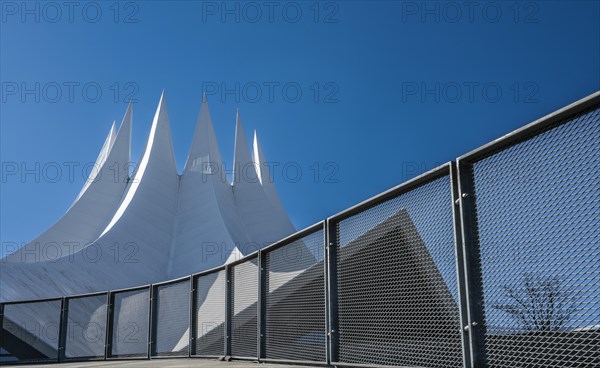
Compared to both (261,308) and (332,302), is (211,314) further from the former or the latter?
(332,302)

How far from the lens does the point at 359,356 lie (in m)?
3.84

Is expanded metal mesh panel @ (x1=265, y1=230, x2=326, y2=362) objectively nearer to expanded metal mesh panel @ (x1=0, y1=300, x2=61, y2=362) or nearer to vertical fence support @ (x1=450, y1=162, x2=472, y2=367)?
vertical fence support @ (x1=450, y1=162, x2=472, y2=367)

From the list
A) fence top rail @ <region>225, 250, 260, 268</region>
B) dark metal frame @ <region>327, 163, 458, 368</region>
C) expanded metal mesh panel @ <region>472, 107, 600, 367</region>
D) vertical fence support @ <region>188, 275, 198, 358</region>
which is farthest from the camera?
vertical fence support @ <region>188, 275, 198, 358</region>

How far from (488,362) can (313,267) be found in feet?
6.53

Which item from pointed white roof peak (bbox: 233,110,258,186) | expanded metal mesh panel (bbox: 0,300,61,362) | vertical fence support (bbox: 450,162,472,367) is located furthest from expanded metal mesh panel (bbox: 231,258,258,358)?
pointed white roof peak (bbox: 233,110,258,186)

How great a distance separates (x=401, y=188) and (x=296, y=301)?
1.83 meters

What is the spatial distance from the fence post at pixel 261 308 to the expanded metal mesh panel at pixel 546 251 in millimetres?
2962

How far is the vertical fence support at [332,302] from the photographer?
4.14 metres

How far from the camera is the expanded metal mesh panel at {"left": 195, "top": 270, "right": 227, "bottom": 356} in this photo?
6.58 metres

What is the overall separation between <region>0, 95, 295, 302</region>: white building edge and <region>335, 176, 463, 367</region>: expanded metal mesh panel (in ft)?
52.2

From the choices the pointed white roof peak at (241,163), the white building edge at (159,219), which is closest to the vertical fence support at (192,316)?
the white building edge at (159,219)

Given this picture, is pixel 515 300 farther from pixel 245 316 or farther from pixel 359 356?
pixel 245 316

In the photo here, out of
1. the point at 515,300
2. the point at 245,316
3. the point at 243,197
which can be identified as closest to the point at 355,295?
the point at 515,300

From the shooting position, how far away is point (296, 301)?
4828mm
